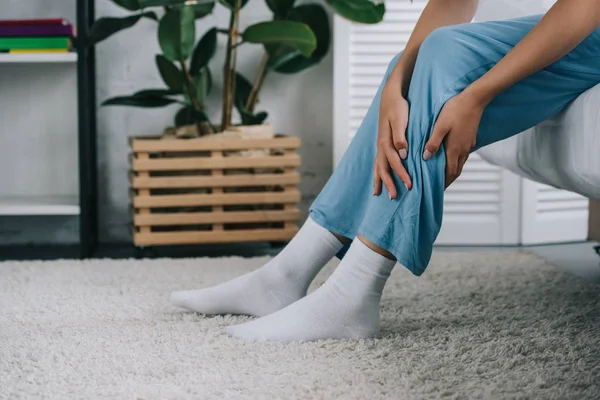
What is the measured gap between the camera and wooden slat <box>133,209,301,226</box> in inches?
82.1

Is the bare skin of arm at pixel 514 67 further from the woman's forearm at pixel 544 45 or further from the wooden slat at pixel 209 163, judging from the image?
the wooden slat at pixel 209 163

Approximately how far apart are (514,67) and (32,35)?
4.79 feet

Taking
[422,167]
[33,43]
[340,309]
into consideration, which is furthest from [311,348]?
[33,43]

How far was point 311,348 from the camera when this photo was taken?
1.13 meters

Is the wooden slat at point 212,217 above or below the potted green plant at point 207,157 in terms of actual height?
below

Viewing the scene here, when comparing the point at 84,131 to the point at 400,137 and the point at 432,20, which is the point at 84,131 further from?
the point at 400,137

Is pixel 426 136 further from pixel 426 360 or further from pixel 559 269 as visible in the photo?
pixel 559 269

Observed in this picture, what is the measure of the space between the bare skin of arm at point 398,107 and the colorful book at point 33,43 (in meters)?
1.14

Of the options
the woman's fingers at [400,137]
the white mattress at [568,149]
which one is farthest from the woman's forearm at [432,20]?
the white mattress at [568,149]

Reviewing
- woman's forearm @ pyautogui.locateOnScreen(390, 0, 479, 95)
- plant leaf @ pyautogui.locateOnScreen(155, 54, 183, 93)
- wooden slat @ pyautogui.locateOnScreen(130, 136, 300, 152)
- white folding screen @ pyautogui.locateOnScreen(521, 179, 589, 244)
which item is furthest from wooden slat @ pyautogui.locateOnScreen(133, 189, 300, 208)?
woman's forearm @ pyautogui.locateOnScreen(390, 0, 479, 95)

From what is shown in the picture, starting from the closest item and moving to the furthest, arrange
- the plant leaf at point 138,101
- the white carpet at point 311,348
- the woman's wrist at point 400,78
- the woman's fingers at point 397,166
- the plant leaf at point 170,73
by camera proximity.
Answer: the white carpet at point 311,348 → the woman's fingers at point 397,166 → the woman's wrist at point 400,78 → the plant leaf at point 138,101 → the plant leaf at point 170,73

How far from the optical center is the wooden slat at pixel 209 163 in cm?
207

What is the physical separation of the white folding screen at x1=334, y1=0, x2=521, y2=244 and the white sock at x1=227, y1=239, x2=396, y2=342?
3.78 feet

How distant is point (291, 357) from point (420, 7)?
1.50m
